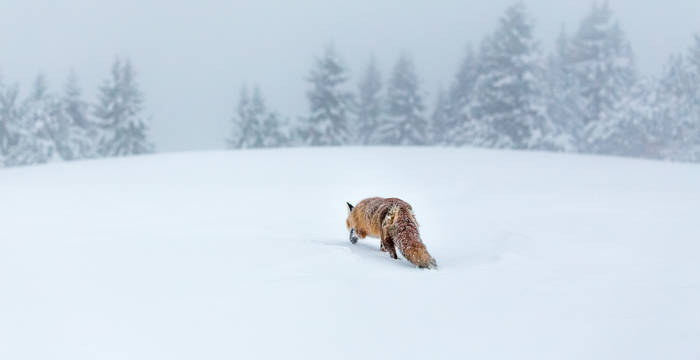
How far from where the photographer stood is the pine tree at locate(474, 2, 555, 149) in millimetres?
28594

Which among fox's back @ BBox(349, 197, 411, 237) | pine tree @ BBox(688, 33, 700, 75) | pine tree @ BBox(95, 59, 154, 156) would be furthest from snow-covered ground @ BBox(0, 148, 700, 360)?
pine tree @ BBox(688, 33, 700, 75)

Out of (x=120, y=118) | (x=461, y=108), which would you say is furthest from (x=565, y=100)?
(x=120, y=118)

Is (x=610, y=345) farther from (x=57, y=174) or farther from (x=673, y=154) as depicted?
(x=673, y=154)

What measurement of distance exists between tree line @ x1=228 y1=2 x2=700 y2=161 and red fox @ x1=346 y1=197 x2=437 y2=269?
2559 cm

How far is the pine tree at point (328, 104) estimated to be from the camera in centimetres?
3344

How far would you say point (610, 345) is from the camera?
1.92m

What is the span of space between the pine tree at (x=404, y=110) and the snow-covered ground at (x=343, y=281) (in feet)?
93.0

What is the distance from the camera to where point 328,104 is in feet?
111

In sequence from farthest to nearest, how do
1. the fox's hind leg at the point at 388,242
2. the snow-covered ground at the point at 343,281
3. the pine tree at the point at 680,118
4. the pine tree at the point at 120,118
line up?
the pine tree at the point at 120,118, the pine tree at the point at 680,118, the fox's hind leg at the point at 388,242, the snow-covered ground at the point at 343,281

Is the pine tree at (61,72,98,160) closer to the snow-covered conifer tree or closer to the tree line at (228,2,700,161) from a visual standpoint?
the tree line at (228,2,700,161)

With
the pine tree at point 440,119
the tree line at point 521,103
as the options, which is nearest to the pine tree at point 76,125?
the tree line at point 521,103

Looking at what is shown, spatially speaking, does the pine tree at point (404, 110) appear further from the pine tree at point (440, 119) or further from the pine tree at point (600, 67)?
the pine tree at point (600, 67)

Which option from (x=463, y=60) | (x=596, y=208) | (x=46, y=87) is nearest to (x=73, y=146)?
(x=46, y=87)

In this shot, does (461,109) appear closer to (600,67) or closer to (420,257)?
(600,67)
